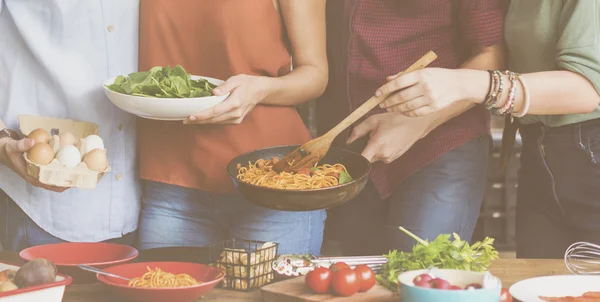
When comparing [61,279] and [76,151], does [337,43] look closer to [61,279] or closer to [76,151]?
[76,151]

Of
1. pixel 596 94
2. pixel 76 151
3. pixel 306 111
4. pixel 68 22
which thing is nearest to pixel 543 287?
pixel 596 94

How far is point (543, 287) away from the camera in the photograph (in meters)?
1.68

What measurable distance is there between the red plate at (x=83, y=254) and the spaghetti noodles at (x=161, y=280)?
132 mm

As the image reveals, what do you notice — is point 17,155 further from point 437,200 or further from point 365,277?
point 437,200

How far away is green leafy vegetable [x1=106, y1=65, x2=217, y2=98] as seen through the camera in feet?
6.58

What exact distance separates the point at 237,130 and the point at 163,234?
38cm

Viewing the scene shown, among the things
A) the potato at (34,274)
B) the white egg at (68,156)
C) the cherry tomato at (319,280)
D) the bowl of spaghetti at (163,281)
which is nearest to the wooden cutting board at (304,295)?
the cherry tomato at (319,280)

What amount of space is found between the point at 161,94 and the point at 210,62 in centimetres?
29

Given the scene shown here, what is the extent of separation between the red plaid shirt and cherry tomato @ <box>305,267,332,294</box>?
0.76 metres

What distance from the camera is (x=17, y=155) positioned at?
195cm

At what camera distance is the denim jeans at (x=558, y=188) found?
2195mm

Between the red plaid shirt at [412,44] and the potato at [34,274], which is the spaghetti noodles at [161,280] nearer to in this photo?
the potato at [34,274]

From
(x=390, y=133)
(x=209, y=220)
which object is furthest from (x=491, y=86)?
(x=209, y=220)

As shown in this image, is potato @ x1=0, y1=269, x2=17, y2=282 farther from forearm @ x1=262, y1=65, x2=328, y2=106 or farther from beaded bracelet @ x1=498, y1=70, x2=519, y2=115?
beaded bracelet @ x1=498, y1=70, x2=519, y2=115
